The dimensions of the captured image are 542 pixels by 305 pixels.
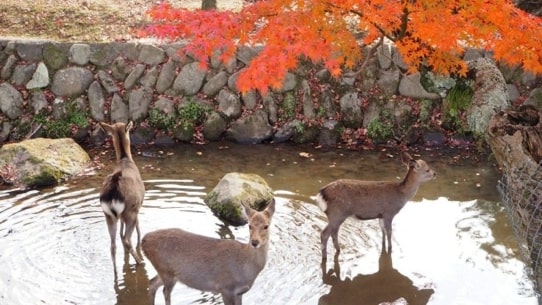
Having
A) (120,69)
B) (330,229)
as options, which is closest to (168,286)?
(330,229)

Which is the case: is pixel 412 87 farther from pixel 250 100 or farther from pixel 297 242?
pixel 297 242

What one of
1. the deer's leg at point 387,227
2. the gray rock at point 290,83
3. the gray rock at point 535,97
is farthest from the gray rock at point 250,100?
the deer's leg at point 387,227

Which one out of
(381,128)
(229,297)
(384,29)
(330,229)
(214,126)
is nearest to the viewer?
(229,297)

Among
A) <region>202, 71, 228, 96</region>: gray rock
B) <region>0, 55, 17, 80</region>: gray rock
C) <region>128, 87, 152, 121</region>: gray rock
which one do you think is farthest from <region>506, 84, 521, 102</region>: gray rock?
<region>0, 55, 17, 80</region>: gray rock

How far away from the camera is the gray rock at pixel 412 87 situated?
13672mm

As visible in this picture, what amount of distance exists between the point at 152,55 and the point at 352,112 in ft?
15.3

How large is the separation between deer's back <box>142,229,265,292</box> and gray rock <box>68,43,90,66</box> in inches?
327

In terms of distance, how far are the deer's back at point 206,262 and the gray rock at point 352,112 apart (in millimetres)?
7456

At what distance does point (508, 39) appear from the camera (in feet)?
28.2

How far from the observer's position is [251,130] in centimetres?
1383

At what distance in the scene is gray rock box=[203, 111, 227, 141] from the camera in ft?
45.6

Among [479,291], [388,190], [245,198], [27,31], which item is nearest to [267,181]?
[245,198]

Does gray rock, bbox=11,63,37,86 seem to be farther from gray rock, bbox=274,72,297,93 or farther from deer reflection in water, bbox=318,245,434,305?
deer reflection in water, bbox=318,245,434,305

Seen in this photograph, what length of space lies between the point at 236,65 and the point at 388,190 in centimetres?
635
